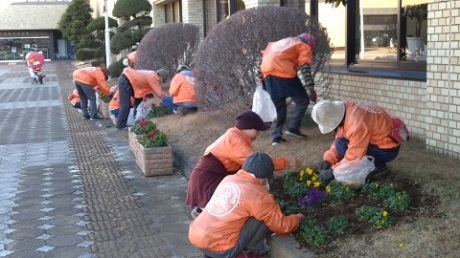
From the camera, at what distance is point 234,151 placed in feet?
17.3

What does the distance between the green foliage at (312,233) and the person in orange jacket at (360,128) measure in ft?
2.79

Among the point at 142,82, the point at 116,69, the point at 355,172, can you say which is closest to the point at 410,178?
the point at 355,172

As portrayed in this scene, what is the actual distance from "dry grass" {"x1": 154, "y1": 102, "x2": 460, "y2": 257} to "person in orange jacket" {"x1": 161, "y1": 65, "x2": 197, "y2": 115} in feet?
4.62

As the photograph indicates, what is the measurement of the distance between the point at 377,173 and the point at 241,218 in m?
1.62

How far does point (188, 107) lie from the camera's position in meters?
10.7

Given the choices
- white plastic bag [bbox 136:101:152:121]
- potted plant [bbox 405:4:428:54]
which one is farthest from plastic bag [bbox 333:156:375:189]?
white plastic bag [bbox 136:101:152:121]

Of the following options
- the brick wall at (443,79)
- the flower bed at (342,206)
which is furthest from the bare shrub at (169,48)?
the flower bed at (342,206)

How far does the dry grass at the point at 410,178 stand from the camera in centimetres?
386

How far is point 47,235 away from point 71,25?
30.8 meters

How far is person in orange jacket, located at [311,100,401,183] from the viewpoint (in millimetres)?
5027

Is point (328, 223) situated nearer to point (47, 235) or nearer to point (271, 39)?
point (47, 235)

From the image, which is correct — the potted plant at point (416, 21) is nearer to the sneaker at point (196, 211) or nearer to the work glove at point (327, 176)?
the work glove at point (327, 176)

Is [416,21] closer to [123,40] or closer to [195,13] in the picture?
[195,13]

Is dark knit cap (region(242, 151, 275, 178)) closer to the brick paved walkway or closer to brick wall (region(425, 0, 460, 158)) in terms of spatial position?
the brick paved walkway
